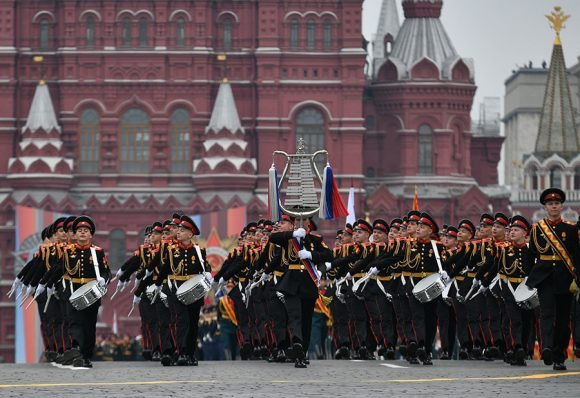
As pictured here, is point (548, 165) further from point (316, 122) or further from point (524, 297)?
point (524, 297)

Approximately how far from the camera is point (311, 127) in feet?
252

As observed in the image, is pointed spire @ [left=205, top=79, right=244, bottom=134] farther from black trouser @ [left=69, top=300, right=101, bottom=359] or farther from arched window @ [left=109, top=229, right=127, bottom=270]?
black trouser @ [left=69, top=300, right=101, bottom=359]

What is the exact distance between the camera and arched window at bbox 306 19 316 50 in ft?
254

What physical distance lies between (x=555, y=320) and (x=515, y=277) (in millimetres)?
2991

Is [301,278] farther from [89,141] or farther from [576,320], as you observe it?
[89,141]

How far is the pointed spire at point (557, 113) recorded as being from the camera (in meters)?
92.2

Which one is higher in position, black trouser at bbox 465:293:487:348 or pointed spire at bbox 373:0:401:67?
pointed spire at bbox 373:0:401:67

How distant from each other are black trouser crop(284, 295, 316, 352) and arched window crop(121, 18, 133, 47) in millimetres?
52982

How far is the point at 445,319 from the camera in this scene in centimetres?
2808

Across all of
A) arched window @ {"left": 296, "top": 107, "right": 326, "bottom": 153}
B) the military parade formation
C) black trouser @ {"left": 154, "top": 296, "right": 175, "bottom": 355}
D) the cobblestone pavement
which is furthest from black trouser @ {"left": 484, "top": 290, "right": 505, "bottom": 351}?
arched window @ {"left": 296, "top": 107, "right": 326, "bottom": 153}

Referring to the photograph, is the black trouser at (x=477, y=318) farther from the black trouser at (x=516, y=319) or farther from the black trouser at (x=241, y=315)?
the black trouser at (x=241, y=315)

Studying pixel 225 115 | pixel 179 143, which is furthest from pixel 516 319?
pixel 179 143

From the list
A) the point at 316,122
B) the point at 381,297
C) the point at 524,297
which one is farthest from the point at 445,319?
the point at 316,122

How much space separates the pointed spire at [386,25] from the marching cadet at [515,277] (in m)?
61.6
